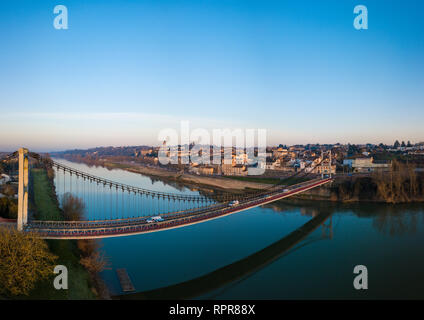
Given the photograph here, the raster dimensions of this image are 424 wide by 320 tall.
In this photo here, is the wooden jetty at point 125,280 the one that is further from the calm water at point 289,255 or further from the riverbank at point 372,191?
the riverbank at point 372,191

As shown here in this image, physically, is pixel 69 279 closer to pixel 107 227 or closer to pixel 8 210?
pixel 107 227

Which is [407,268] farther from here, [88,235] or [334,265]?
[88,235]

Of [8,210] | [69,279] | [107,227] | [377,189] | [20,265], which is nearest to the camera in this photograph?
[20,265]

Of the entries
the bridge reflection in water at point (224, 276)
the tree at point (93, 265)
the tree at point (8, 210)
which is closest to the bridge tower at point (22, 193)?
the tree at point (93, 265)

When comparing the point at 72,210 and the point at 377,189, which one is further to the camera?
the point at 377,189

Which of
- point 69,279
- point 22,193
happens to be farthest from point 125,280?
point 22,193
